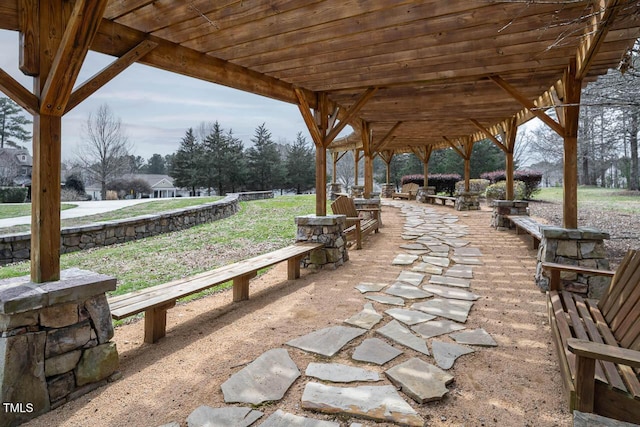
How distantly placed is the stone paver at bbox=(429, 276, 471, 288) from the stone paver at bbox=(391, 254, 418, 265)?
77 centimetres

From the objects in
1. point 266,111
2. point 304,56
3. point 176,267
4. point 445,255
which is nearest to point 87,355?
point 176,267

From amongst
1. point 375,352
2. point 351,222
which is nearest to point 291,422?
point 375,352

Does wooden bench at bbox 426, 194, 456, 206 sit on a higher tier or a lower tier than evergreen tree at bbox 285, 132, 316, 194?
lower

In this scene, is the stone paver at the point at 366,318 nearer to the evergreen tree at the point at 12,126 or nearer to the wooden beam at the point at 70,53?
the wooden beam at the point at 70,53

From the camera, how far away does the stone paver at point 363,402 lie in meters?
1.77

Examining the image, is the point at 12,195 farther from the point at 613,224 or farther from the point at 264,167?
the point at 613,224

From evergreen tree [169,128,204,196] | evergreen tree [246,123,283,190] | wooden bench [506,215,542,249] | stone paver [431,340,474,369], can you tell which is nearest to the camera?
stone paver [431,340,474,369]

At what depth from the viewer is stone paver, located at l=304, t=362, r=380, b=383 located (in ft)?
6.95

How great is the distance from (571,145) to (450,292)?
7.54ft

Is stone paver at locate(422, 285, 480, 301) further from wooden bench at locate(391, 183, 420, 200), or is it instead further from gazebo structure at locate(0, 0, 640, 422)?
wooden bench at locate(391, 183, 420, 200)

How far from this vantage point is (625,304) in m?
2.12

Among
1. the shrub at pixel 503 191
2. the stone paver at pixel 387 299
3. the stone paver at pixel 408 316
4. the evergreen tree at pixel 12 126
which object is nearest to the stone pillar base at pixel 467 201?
the shrub at pixel 503 191

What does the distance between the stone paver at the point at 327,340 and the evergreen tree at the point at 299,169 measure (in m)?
26.9

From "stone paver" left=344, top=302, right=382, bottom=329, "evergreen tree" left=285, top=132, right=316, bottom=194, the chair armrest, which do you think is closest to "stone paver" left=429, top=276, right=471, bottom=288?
"stone paver" left=344, top=302, right=382, bottom=329
